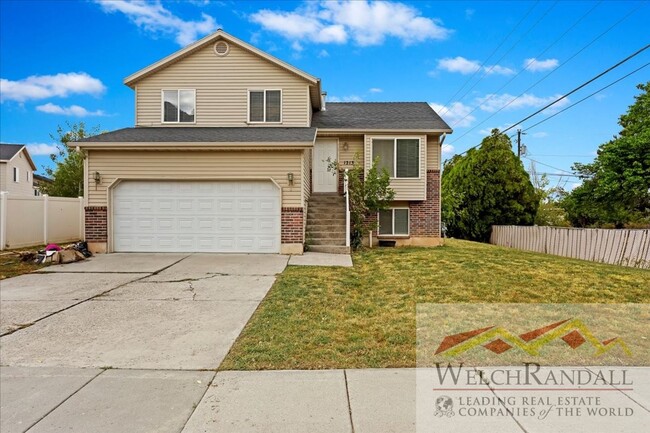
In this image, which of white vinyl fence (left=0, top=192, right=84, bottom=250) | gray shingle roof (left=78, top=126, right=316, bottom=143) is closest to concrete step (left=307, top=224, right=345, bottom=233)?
gray shingle roof (left=78, top=126, right=316, bottom=143)

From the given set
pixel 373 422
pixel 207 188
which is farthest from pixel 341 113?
pixel 373 422

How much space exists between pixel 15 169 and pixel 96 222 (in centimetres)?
2783

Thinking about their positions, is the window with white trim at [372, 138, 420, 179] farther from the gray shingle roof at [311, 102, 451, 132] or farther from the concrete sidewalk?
the concrete sidewalk

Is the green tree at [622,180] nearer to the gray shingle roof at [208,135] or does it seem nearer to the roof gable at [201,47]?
the roof gable at [201,47]

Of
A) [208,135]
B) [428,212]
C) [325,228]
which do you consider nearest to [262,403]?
[325,228]

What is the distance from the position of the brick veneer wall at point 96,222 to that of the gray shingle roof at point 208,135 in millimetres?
1953

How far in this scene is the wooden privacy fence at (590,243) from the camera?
11.1 meters

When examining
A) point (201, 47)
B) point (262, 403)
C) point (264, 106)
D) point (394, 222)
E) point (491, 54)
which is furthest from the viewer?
point (491, 54)

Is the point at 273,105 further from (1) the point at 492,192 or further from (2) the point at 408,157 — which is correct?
(1) the point at 492,192

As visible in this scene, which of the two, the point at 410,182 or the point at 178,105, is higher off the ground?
the point at 178,105

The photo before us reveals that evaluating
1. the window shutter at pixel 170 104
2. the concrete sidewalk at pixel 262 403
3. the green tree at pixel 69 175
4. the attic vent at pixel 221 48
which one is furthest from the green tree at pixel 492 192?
the green tree at pixel 69 175

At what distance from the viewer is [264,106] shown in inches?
549

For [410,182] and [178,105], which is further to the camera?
[410,182]

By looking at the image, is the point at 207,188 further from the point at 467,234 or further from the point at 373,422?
the point at 467,234
